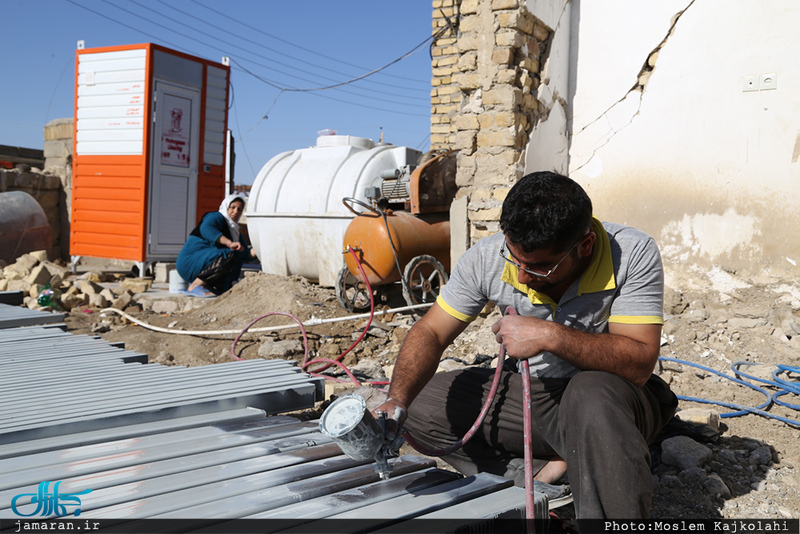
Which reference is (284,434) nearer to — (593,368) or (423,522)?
(423,522)

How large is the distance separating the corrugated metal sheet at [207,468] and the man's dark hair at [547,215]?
758 millimetres

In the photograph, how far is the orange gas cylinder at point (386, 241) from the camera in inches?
227

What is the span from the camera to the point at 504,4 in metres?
4.72

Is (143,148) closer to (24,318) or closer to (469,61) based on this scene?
(24,318)

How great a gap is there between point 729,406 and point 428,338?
201 centimetres

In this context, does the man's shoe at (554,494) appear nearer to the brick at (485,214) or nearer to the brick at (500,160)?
the brick at (485,214)

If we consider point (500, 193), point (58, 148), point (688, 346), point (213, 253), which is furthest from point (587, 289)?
point (58, 148)

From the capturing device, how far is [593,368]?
1.86m

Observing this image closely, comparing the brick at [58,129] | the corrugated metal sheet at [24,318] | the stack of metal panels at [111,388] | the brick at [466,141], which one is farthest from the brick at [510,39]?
the brick at [58,129]

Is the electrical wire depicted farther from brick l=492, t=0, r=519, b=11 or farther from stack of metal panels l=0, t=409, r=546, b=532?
brick l=492, t=0, r=519, b=11

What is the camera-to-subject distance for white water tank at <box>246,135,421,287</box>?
6.93m

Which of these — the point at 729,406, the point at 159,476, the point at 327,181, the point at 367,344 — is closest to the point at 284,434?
the point at 159,476

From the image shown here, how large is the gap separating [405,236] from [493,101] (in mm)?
1611

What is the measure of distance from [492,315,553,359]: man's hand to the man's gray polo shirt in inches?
13.2
